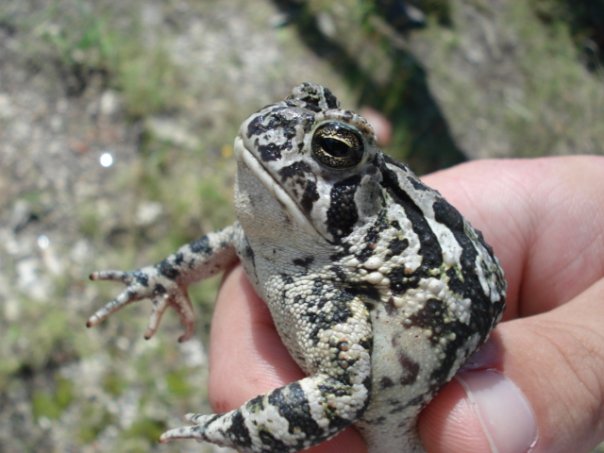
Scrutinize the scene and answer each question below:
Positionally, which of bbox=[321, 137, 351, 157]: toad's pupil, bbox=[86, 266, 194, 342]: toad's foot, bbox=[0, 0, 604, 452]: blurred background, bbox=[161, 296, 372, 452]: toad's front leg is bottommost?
bbox=[0, 0, 604, 452]: blurred background

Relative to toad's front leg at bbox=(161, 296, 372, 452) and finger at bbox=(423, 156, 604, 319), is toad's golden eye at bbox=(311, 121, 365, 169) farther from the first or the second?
finger at bbox=(423, 156, 604, 319)

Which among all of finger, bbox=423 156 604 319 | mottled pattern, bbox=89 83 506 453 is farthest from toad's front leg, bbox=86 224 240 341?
finger, bbox=423 156 604 319

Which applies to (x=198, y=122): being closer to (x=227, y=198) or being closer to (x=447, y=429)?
(x=227, y=198)

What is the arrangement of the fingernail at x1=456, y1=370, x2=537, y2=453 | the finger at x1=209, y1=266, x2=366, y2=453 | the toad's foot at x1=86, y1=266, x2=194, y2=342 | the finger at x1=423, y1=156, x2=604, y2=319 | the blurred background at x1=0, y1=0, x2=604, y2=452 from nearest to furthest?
the fingernail at x1=456, y1=370, x2=537, y2=453 → the finger at x1=209, y1=266, x2=366, y2=453 → the toad's foot at x1=86, y1=266, x2=194, y2=342 → the finger at x1=423, y1=156, x2=604, y2=319 → the blurred background at x1=0, y1=0, x2=604, y2=452

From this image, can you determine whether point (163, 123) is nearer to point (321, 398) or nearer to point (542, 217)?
point (542, 217)

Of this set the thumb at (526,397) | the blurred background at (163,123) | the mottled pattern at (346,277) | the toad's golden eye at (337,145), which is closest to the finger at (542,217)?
the thumb at (526,397)

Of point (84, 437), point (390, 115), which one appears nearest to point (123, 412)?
point (84, 437)
